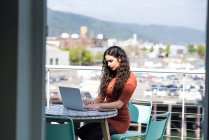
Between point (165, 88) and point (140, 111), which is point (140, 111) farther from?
point (165, 88)

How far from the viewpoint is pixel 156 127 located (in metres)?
2.49

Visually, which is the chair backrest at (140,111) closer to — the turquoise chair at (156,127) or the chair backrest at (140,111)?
the chair backrest at (140,111)

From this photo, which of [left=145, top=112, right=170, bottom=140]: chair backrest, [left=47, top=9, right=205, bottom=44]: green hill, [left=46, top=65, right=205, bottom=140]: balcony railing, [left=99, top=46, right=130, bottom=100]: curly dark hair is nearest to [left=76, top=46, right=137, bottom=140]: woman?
[left=99, top=46, right=130, bottom=100]: curly dark hair

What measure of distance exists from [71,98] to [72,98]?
0.04 ft

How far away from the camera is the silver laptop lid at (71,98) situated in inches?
96.9

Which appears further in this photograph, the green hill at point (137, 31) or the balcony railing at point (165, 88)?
the green hill at point (137, 31)

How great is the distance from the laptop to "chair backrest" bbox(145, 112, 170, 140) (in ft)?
1.53

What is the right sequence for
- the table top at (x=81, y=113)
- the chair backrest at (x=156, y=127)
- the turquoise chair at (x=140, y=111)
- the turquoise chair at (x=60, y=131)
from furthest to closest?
the turquoise chair at (x=140, y=111) → the chair backrest at (x=156, y=127) → the table top at (x=81, y=113) → the turquoise chair at (x=60, y=131)

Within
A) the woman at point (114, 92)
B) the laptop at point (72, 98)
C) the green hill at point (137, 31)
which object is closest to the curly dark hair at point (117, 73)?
the woman at point (114, 92)

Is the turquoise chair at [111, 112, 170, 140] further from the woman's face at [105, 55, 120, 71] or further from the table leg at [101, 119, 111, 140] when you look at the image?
the woman's face at [105, 55, 120, 71]

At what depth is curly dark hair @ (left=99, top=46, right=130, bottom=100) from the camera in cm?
Answer: 268

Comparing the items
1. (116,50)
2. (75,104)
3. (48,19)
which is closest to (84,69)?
(116,50)

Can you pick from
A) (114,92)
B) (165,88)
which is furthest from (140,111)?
(165,88)

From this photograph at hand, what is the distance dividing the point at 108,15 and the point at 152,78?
265 inches
